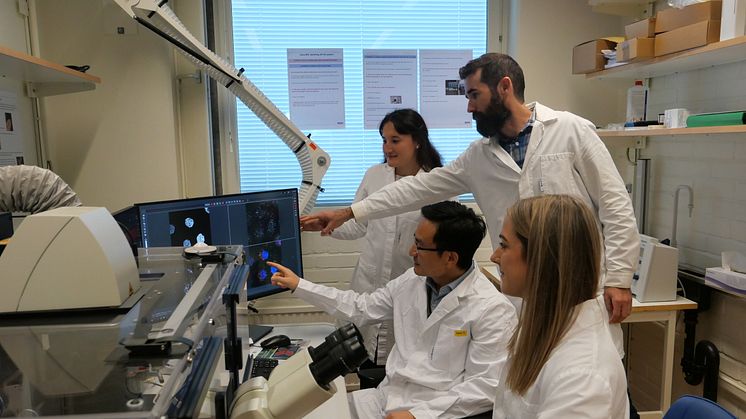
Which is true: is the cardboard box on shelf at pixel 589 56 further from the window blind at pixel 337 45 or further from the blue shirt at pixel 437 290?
the blue shirt at pixel 437 290

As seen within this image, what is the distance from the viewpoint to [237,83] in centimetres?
231

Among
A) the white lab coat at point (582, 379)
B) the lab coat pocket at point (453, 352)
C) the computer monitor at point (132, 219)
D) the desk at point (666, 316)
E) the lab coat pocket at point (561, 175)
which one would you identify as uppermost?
the lab coat pocket at point (561, 175)

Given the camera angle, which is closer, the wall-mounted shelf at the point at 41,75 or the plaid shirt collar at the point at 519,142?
the wall-mounted shelf at the point at 41,75

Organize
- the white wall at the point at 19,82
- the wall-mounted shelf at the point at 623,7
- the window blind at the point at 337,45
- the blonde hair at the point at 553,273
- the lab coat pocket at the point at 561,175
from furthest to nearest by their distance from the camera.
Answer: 1. the window blind at the point at 337,45
2. the wall-mounted shelf at the point at 623,7
3. the white wall at the point at 19,82
4. the lab coat pocket at the point at 561,175
5. the blonde hair at the point at 553,273

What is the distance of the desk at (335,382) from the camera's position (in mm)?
712

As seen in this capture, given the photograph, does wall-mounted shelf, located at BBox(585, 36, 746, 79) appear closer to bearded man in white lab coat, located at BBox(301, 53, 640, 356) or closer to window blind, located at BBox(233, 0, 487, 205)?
bearded man in white lab coat, located at BBox(301, 53, 640, 356)

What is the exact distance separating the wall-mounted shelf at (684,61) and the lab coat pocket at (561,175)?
697 millimetres

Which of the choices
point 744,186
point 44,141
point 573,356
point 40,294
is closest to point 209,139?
point 44,141

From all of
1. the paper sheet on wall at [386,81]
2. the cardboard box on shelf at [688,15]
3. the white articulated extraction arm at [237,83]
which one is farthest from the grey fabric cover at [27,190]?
the cardboard box on shelf at [688,15]

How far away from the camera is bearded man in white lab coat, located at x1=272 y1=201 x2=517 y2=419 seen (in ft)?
4.87

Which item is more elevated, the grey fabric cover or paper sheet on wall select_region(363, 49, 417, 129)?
paper sheet on wall select_region(363, 49, 417, 129)

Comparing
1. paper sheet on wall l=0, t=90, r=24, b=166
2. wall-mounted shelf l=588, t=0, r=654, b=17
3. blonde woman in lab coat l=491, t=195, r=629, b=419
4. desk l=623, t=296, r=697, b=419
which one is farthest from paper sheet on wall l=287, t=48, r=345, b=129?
blonde woman in lab coat l=491, t=195, r=629, b=419

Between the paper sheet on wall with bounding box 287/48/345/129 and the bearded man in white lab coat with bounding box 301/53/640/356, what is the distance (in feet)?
3.26

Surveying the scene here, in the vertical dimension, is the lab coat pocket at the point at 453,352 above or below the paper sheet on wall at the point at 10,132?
below
